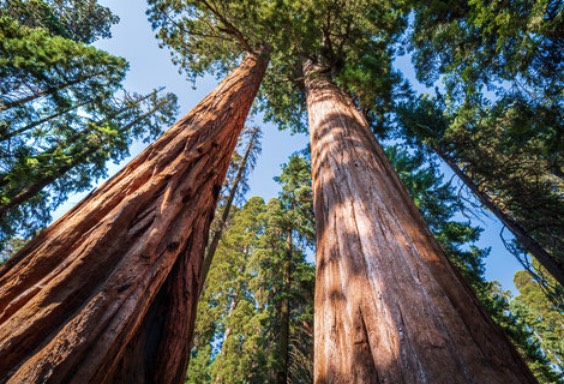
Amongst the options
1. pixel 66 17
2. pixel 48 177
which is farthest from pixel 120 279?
pixel 66 17

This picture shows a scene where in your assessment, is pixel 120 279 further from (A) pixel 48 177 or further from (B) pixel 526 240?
(A) pixel 48 177

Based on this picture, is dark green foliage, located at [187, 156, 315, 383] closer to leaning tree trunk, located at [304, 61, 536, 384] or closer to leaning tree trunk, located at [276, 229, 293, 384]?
leaning tree trunk, located at [276, 229, 293, 384]

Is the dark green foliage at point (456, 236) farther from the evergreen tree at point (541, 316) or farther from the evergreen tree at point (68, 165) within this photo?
the evergreen tree at point (68, 165)

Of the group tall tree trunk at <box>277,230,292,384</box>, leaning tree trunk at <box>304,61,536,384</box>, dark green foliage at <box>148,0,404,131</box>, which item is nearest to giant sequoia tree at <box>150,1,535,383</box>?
leaning tree trunk at <box>304,61,536,384</box>

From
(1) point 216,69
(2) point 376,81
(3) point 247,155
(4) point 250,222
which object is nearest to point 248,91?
(2) point 376,81

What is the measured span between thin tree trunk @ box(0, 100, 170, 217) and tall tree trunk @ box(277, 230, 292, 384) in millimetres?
7455

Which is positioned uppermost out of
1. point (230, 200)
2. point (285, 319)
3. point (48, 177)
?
point (230, 200)

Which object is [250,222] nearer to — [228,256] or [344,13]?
[228,256]

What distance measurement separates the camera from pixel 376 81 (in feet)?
13.4

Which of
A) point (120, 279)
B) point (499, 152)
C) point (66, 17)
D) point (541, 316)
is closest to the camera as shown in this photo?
point (120, 279)

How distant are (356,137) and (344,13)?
4.39 m

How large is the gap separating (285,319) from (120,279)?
697 cm

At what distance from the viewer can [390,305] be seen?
2.55 feet

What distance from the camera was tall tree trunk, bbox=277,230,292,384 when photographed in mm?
6059
